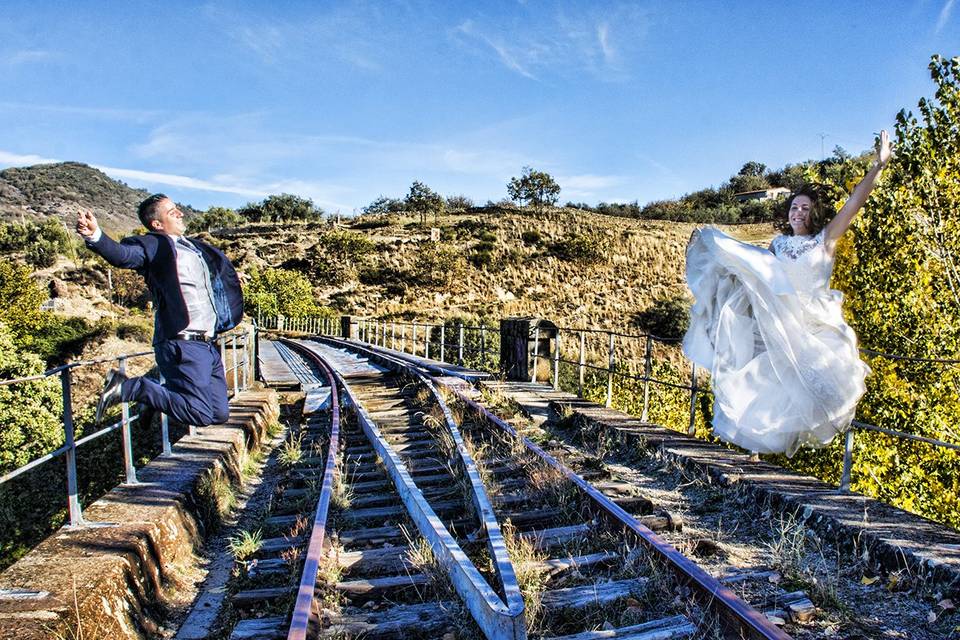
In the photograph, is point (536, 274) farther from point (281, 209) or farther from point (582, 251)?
point (281, 209)

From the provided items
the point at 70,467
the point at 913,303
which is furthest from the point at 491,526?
the point at 913,303

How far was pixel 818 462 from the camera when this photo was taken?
10523 mm

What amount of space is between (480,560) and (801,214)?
11.5ft

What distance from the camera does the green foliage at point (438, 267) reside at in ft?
211

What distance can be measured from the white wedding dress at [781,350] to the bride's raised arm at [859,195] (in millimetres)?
84

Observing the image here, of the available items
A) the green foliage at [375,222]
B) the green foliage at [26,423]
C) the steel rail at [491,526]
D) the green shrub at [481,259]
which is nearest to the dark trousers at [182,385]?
the steel rail at [491,526]

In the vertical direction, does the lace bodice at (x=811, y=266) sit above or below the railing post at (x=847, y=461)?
above

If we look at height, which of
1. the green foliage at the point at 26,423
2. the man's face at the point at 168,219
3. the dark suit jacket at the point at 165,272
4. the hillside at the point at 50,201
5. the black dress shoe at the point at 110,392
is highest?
the hillside at the point at 50,201

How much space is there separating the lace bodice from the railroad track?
1969 millimetres

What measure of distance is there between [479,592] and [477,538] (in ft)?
3.64

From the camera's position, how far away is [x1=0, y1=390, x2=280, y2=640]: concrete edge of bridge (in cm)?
297

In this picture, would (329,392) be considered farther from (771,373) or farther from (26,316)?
(26,316)

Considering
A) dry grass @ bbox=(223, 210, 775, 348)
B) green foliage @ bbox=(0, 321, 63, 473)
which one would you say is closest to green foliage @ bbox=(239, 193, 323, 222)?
dry grass @ bbox=(223, 210, 775, 348)

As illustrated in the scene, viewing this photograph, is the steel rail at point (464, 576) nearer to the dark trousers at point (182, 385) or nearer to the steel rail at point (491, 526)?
the steel rail at point (491, 526)
